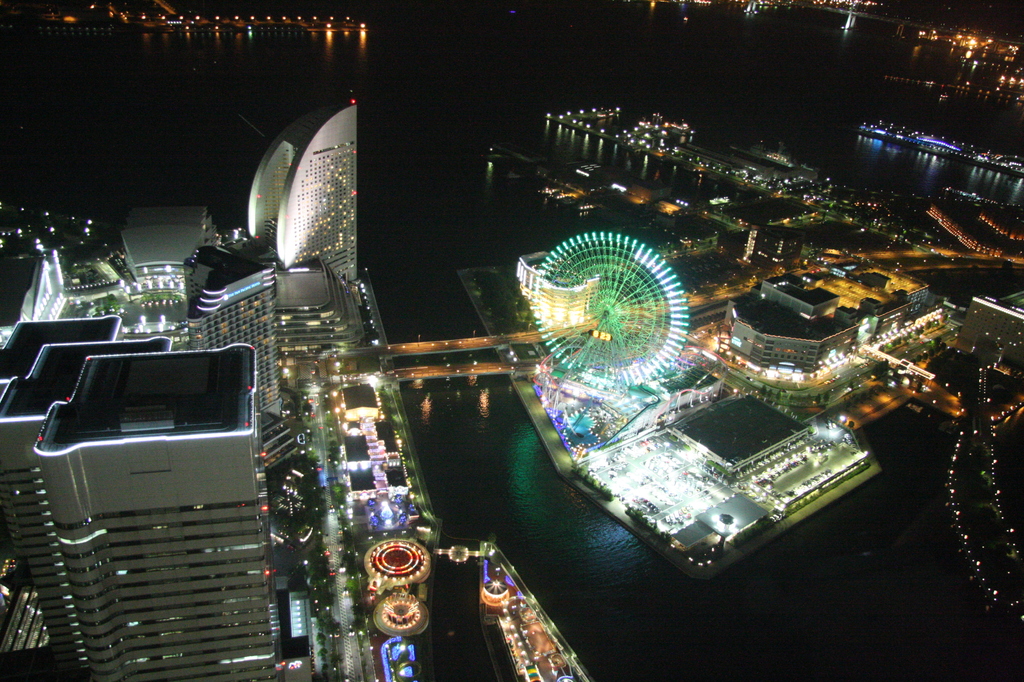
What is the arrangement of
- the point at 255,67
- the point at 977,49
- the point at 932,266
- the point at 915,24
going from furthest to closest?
the point at 915,24 → the point at 977,49 → the point at 255,67 → the point at 932,266

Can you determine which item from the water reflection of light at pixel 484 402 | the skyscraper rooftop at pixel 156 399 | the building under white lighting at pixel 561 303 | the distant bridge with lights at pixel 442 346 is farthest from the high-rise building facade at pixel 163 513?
the building under white lighting at pixel 561 303

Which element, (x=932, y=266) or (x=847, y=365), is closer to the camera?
(x=847, y=365)

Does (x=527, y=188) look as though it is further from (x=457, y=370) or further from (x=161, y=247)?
(x=161, y=247)

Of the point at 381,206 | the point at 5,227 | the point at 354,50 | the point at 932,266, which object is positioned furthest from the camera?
the point at 354,50

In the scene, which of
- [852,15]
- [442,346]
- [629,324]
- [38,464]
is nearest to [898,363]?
[629,324]

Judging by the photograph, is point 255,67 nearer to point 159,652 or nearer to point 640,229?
point 640,229

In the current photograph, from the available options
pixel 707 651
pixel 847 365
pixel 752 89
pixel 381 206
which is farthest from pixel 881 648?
pixel 752 89
